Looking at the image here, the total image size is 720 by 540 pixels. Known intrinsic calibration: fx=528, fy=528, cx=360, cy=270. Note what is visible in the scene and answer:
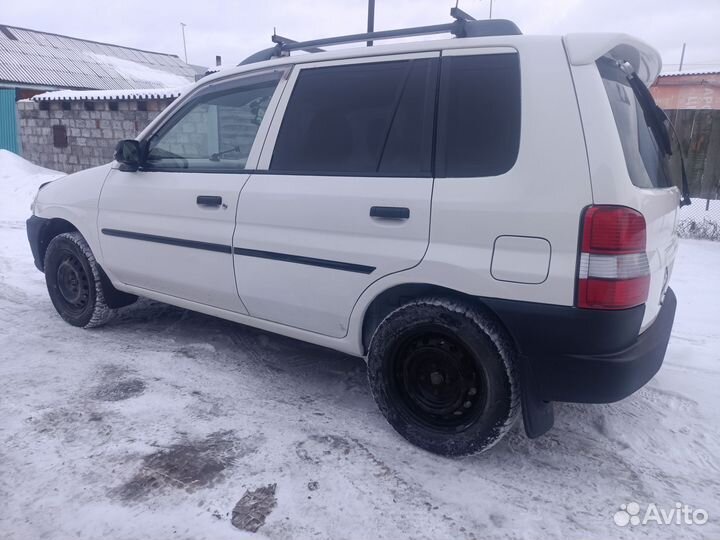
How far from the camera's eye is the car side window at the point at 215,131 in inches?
125

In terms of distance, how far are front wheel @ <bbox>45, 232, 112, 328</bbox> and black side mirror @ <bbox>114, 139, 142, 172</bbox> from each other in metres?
0.90

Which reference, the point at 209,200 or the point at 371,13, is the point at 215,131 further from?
the point at 371,13

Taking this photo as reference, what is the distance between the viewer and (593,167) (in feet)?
6.84

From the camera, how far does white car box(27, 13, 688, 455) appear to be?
2.14 m

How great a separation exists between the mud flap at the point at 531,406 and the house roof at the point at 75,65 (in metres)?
26.9

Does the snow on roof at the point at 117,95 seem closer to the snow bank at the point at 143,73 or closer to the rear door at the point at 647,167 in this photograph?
the rear door at the point at 647,167

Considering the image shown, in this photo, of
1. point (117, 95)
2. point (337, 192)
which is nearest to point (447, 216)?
point (337, 192)

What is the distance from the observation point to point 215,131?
11.4 feet

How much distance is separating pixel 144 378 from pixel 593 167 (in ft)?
9.27

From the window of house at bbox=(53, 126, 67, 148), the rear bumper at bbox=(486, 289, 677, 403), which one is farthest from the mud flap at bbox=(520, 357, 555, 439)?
the window of house at bbox=(53, 126, 67, 148)

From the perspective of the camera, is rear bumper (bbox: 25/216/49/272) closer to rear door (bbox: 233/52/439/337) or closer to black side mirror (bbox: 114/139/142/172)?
black side mirror (bbox: 114/139/142/172)

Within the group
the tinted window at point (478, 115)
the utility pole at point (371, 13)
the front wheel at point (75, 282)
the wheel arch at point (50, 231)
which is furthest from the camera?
the utility pole at point (371, 13)

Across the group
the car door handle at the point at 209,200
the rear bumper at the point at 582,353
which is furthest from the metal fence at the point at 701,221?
the car door handle at the point at 209,200

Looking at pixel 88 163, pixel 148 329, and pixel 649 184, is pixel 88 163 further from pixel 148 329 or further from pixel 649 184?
pixel 649 184
